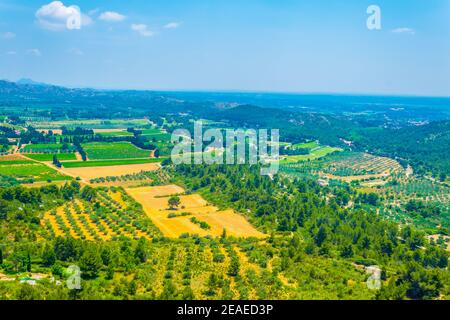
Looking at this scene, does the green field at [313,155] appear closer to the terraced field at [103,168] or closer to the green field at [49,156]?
the terraced field at [103,168]

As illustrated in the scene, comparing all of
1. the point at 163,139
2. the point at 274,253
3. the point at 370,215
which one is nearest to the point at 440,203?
the point at 370,215

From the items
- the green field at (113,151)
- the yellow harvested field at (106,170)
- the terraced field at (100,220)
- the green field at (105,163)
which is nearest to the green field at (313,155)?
the green field at (105,163)

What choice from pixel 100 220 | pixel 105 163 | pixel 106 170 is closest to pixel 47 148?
pixel 105 163

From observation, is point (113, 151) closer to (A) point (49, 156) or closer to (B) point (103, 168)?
(A) point (49, 156)

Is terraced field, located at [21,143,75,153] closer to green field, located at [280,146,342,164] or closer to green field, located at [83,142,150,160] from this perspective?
green field, located at [83,142,150,160]

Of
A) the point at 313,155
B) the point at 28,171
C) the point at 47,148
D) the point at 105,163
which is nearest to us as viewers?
the point at 28,171

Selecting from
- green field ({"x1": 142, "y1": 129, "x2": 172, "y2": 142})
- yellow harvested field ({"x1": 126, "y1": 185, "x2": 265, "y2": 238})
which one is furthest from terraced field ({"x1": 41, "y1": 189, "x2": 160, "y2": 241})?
green field ({"x1": 142, "y1": 129, "x2": 172, "y2": 142})
